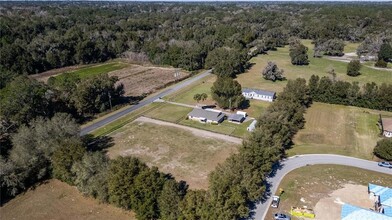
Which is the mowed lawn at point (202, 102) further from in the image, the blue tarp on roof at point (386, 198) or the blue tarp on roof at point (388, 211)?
the blue tarp on roof at point (388, 211)

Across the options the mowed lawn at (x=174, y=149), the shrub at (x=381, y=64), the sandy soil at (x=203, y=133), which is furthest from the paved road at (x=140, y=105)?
the shrub at (x=381, y=64)

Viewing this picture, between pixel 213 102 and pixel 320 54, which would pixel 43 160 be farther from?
pixel 320 54

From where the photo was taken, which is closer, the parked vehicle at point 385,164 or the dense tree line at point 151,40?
the parked vehicle at point 385,164

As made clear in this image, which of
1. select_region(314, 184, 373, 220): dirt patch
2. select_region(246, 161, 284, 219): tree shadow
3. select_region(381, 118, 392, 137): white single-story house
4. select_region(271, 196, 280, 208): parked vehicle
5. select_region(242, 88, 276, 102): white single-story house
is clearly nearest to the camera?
select_region(314, 184, 373, 220): dirt patch

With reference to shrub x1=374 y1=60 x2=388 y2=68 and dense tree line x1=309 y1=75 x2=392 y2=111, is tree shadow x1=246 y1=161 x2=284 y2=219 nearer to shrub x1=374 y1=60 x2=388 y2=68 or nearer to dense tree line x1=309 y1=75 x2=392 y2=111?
dense tree line x1=309 y1=75 x2=392 y2=111

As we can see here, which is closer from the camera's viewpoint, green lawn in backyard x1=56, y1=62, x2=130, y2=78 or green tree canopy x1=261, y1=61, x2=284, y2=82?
green tree canopy x1=261, y1=61, x2=284, y2=82

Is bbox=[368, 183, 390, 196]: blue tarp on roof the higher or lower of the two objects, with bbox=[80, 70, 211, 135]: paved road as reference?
lower

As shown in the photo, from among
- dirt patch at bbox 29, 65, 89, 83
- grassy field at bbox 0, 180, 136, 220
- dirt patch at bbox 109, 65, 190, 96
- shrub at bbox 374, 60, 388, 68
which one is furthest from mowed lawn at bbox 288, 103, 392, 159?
dirt patch at bbox 29, 65, 89, 83
